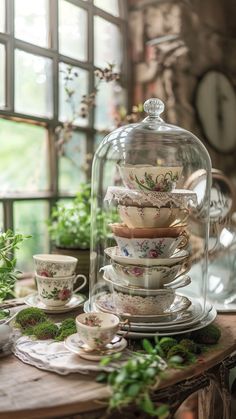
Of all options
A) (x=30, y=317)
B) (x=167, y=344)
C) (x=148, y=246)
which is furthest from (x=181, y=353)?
(x=30, y=317)

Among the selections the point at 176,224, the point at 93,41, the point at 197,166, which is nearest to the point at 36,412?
the point at 176,224

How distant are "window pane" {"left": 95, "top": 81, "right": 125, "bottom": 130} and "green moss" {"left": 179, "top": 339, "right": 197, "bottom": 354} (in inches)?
44.2

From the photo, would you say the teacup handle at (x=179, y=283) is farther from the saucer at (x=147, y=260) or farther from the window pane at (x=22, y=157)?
the window pane at (x=22, y=157)

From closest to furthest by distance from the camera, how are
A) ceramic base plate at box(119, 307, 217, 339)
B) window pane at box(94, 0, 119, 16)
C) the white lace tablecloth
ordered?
the white lace tablecloth, ceramic base plate at box(119, 307, 217, 339), window pane at box(94, 0, 119, 16)

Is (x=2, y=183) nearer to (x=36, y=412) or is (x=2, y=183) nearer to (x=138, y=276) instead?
(x=138, y=276)

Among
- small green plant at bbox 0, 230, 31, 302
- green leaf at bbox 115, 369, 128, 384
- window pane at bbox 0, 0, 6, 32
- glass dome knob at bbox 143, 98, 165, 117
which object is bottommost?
green leaf at bbox 115, 369, 128, 384

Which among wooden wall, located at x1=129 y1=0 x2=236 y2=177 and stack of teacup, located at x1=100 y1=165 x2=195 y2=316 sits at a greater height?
wooden wall, located at x1=129 y1=0 x2=236 y2=177

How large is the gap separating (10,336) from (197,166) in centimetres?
74

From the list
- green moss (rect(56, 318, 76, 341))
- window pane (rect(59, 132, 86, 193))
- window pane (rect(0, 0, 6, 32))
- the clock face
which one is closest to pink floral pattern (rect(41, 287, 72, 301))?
green moss (rect(56, 318, 76, 341))

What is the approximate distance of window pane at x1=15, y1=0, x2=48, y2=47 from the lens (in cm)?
152

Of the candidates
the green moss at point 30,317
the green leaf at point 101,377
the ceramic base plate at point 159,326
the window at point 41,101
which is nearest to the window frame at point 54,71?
the window at point 41,101

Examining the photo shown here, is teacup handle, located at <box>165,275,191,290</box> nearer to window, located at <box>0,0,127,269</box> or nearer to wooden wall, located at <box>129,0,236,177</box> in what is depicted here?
window, located at <box>0,0,127,269</box>

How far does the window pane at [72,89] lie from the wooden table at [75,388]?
39.1 inches

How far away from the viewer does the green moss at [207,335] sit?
992mm
